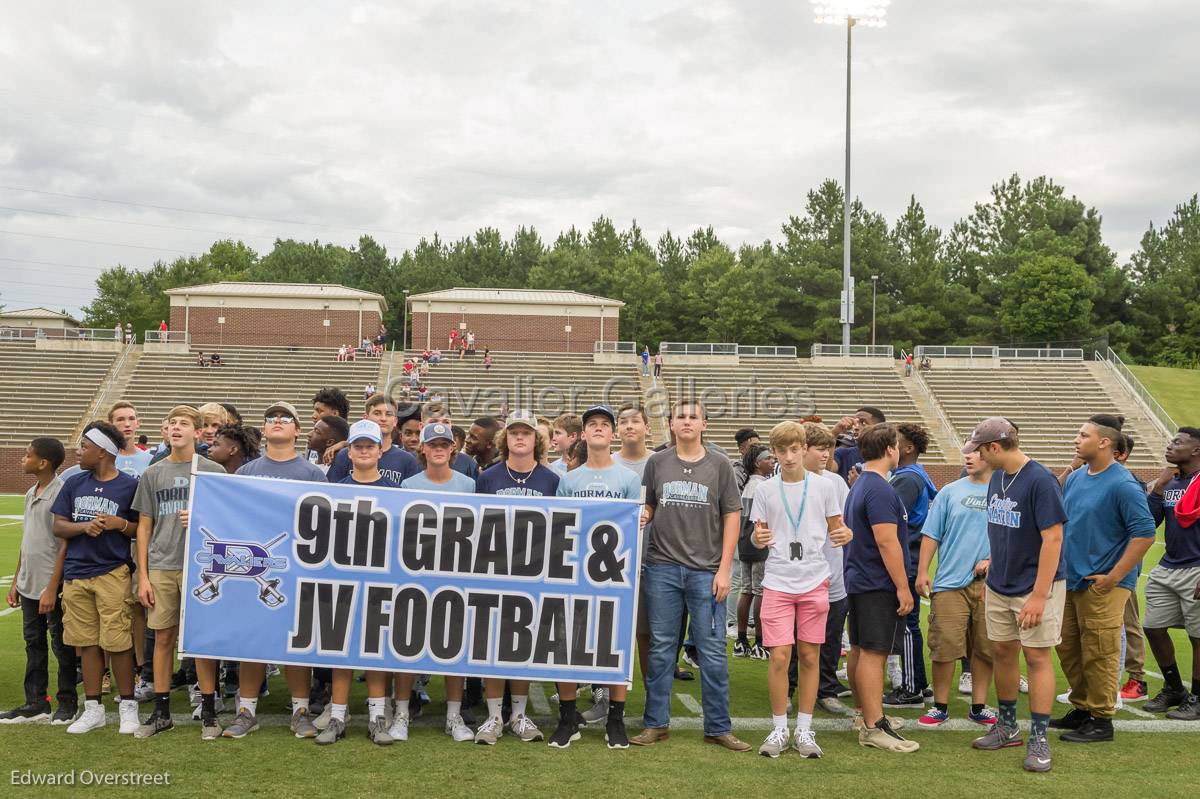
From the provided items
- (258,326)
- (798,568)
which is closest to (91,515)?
(798,568)

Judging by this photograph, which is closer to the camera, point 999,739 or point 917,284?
point 999,739

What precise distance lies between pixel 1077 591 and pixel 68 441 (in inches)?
1259

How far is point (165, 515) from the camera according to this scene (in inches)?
222

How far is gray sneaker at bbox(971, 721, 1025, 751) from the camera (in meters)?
5.51

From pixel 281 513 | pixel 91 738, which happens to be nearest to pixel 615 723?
pixel 281 513

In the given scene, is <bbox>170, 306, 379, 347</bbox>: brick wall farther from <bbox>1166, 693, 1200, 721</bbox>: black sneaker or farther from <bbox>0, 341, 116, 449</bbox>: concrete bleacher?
<bbox>1166, 693, 1200, 721</bbox>: black sneaker

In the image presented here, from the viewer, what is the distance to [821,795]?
4.65m

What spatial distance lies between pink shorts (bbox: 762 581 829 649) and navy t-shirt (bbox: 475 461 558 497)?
1.50m

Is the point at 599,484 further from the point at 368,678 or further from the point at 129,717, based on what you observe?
the point at 129,717

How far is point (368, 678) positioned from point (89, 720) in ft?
5.35

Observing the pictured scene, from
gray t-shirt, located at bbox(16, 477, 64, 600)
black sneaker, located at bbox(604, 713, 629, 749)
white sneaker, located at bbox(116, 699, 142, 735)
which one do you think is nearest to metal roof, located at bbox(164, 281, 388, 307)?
gray t-shirt, located at bbox(16, 477, 64, 600)

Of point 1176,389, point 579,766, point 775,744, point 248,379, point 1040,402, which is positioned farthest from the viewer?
point 1176,389

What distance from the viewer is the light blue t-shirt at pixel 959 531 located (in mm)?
6176

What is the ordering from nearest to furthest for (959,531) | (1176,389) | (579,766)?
1. (579,766)
2. (959,531)
3. (1176,389)
